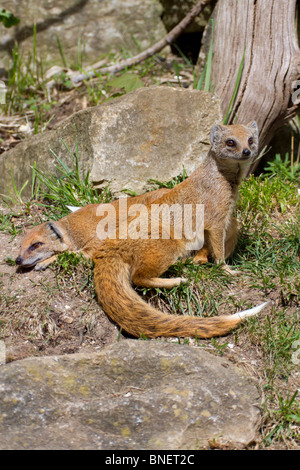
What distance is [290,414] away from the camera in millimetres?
3125

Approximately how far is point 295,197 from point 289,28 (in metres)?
1.84

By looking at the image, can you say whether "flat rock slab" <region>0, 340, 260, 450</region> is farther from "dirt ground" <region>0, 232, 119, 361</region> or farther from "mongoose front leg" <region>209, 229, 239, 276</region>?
"mongoose front leg" <region>209, 229, 239, 276</region>

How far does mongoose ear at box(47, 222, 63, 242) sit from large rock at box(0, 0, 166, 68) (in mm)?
3538

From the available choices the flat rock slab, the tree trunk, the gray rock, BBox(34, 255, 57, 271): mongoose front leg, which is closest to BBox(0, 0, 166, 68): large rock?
the gray rock

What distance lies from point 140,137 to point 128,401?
122 inches

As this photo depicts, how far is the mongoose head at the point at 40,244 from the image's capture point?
4.44 meters

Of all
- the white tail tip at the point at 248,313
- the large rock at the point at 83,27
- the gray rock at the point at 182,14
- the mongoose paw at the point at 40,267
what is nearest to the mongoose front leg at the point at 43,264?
the mongoose paw at the point at 40,267

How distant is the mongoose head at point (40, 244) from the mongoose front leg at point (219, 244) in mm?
1331

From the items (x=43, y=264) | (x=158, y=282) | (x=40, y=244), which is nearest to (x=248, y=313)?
(x=158, y=282)

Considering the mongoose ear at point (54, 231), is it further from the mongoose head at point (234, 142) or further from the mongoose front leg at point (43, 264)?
the mongoose head at point (234, 142)

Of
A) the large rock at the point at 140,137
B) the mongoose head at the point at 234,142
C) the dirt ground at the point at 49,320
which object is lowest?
the dirt ground at the point at 49,320

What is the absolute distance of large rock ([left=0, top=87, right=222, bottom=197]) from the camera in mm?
5285

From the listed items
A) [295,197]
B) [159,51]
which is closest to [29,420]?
[295,197]

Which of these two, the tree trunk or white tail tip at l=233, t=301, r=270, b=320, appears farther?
the tree trunk
